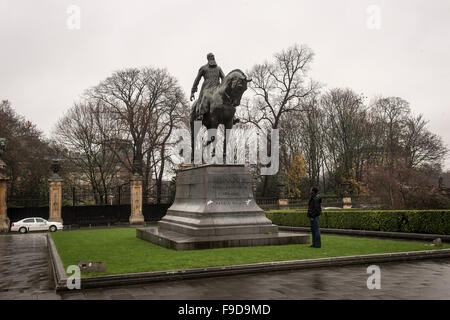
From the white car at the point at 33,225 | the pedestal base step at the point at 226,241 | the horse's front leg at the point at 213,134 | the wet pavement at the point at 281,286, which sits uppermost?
the horse's front leg at the point at 213,134

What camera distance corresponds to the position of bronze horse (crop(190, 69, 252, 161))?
13.6 meters

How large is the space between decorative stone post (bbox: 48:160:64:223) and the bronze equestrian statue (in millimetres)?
20695

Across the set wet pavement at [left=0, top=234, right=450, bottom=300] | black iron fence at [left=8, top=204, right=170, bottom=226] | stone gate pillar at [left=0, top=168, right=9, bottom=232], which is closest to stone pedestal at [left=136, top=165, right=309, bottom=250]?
wet pavement at [left=0, top=234, right=450, bottom=300]

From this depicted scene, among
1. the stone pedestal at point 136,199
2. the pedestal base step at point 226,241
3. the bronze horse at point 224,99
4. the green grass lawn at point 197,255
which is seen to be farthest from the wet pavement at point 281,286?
the stone pedestal at point 136,199

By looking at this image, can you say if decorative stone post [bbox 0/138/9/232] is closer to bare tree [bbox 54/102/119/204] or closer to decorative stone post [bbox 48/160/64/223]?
decorative stone post [bbox 48/160/64/223]

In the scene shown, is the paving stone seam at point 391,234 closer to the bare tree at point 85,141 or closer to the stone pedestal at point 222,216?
the stone pedestal at point 222,216

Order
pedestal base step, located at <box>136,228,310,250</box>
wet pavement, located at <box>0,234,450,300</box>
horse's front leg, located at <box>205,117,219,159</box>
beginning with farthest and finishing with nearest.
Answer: horse's front leg, located at <box>205,117,219,159</box> < pedestal base step, located at <box>136,228,310,250</box> < wet pavement, located at <box>0,234,450,300</box>

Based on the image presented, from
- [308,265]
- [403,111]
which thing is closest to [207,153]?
[308,265]

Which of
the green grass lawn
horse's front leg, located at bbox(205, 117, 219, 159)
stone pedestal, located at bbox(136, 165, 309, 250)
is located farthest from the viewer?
horse's front leg, located at bbox(205, 117, 219, 159)

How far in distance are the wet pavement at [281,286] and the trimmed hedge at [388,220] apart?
7218mm

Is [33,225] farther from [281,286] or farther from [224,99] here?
[281,286]

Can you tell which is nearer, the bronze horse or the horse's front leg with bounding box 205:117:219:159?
the bronze horse

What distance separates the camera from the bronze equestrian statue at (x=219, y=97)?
13.6m
